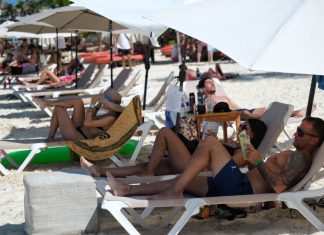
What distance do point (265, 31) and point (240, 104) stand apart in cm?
825

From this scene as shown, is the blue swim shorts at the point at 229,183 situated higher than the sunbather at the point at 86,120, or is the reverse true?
the blue swim shorts at the point at 229,183

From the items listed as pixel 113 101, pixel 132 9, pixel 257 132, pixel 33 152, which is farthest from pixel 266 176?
→ pixel 33 152

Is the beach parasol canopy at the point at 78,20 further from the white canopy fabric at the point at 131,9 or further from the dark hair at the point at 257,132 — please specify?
the dark hair at the point at 257,132

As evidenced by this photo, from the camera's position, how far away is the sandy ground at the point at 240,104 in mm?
4523

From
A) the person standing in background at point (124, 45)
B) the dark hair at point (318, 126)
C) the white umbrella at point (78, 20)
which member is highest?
the white umbrella at point (78, 20)

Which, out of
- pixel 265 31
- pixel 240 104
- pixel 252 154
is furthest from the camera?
pixel 240 104

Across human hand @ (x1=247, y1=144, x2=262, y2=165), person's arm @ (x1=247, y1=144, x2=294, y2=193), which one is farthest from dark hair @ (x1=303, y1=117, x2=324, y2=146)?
human hand @ (x1=247, y1=144, x2=262, y2=165)

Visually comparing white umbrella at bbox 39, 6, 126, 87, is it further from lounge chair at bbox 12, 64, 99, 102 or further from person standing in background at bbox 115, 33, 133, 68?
person standing in background at bbox 115, 33, 133, 68

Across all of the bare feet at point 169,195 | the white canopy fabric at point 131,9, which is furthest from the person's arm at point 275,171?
the white canopy fabric at point 131,9

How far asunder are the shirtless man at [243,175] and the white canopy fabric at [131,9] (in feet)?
6.11

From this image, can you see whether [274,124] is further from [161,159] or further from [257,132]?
[161,159]

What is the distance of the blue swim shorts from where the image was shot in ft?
13.7

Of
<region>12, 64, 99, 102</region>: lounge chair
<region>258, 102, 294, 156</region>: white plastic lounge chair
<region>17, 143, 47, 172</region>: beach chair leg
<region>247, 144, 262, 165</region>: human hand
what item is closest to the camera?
<region>247, 144, 262, 165</region>: human hand

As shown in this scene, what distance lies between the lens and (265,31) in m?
3.52
